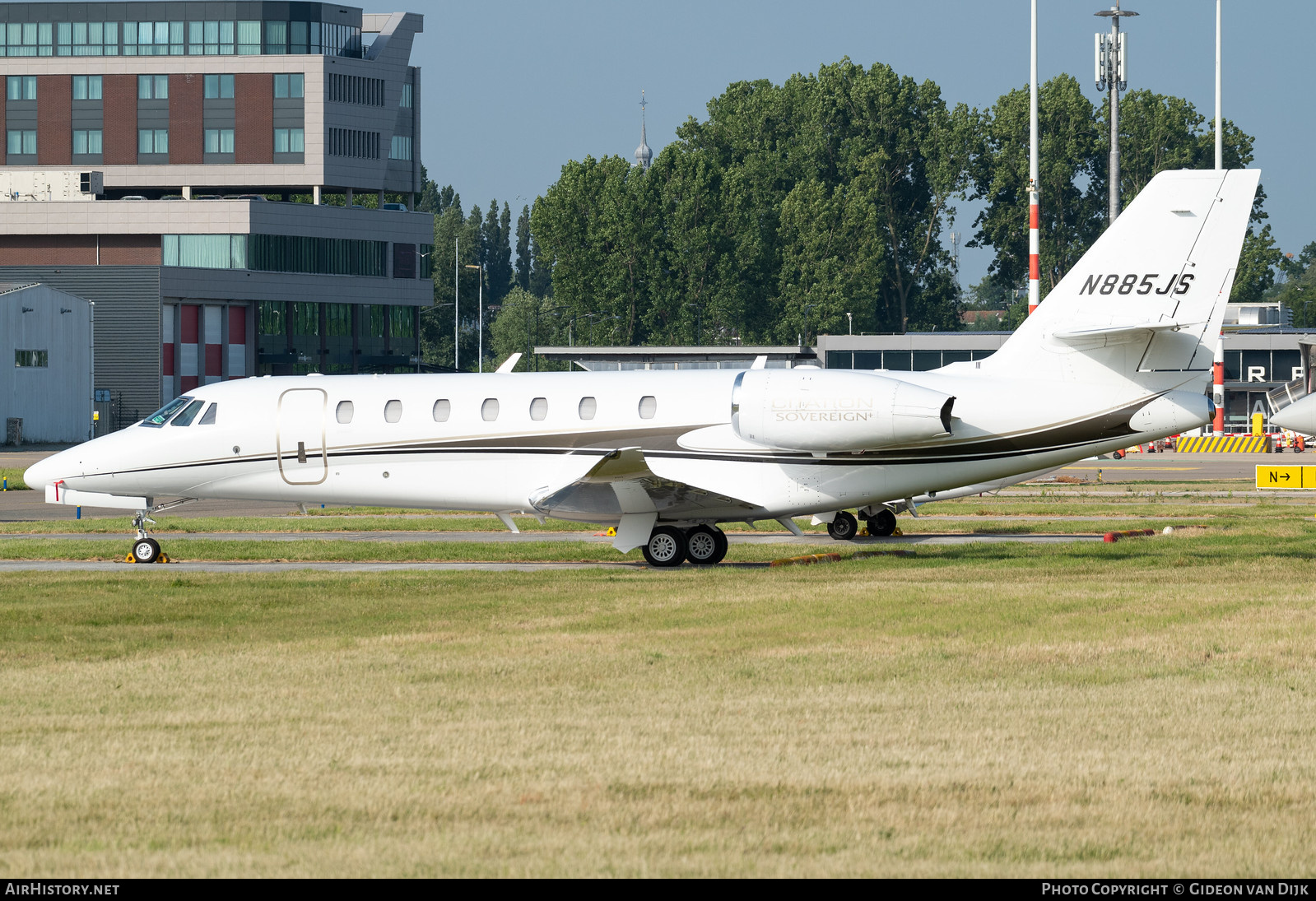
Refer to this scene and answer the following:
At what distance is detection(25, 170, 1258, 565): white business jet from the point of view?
2144 cm

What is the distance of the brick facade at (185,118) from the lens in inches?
4208

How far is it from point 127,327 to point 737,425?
3060 inches

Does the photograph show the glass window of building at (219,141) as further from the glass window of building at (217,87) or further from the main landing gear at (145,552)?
the main landing gear at (145,552)

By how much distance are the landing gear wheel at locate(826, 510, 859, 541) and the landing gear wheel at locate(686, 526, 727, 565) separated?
448 cm

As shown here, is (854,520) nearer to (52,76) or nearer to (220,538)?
(220,538)

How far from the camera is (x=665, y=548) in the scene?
2308cm

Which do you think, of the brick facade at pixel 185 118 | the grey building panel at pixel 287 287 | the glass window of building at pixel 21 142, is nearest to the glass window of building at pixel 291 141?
the brick facade at pixel 185 118

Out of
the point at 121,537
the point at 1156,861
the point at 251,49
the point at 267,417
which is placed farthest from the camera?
the point at 251,49

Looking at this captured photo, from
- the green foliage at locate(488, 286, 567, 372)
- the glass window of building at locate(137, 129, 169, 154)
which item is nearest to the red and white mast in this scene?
the green foliage at locate(488, 286, 567, 372)

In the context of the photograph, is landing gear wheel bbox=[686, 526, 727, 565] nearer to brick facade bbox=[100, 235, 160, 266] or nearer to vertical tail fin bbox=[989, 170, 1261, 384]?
vertical tail fin bbox=[989, 170, 1261, 384]

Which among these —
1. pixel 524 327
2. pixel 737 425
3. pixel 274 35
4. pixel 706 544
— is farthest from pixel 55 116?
pixel 737 425

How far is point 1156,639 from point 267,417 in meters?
14.6

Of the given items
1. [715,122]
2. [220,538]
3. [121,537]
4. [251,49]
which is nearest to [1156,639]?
[220,538]

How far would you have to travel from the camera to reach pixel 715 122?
412 ft
